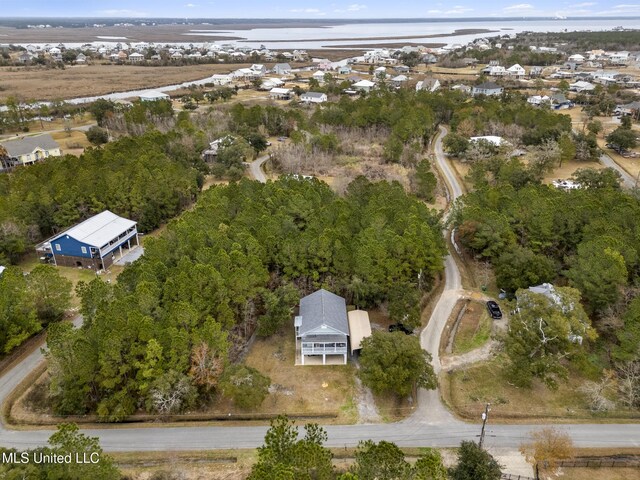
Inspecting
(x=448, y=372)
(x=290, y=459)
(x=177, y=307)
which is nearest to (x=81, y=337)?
(x=177, y=307)

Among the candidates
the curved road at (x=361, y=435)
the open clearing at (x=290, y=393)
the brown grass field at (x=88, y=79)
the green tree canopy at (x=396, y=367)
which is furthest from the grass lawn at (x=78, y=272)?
the brown grass field at (x=88, y=79)

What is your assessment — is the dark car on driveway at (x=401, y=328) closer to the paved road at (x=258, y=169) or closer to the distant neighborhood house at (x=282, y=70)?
the paved road at (x=258, y=169)

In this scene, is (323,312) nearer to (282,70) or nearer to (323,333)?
(323,333)

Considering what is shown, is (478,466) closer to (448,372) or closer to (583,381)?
(448,372)

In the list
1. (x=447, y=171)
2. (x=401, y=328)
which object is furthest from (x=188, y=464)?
(x=447, y=171)

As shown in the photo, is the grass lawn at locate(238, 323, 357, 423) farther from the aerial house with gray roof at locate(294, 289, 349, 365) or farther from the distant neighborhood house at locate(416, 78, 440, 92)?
the distant neighborhood house at locate(416, 78, 440, 92)
